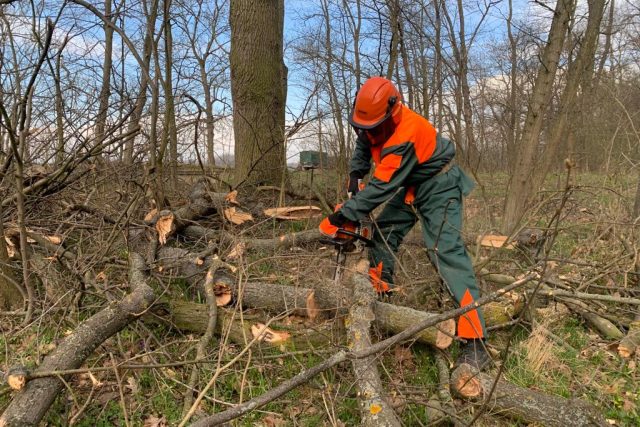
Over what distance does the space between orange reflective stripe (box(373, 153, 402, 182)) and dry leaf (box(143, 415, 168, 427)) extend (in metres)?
2.00

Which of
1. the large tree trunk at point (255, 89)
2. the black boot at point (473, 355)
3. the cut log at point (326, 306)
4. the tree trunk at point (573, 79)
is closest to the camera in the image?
the black boot at point (473, 355)

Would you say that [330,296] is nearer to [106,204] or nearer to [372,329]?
[372,329]

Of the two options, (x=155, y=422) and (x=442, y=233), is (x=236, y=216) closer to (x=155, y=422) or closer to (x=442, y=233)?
(x=442, y=233)

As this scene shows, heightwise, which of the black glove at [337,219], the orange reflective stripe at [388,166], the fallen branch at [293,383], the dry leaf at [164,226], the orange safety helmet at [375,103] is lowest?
the fallen branch at [293,383]

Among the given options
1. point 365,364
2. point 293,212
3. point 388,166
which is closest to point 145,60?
point 293,212

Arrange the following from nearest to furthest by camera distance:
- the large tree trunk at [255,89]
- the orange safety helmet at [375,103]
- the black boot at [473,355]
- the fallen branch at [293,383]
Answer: the fallen branch at [293,383] < the black boot at [473,355] < the orange safety helmet at [375,103] < the large tree trunk at [255,89]

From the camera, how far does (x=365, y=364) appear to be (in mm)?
2191

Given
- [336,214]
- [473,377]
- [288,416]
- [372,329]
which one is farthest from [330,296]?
[473,377]

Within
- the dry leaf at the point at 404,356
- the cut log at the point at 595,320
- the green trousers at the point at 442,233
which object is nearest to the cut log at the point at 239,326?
the dry leaf at the point at 404,356

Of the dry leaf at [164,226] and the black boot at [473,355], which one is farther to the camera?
the dry leaf at [164,226]

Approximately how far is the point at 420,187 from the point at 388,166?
0.44 m

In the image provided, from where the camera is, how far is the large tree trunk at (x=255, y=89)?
5.61 m

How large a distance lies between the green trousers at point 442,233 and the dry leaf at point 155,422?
1.70 m

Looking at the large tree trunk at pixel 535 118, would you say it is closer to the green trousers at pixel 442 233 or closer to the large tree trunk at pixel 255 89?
the green trousers at pixel 442 233
